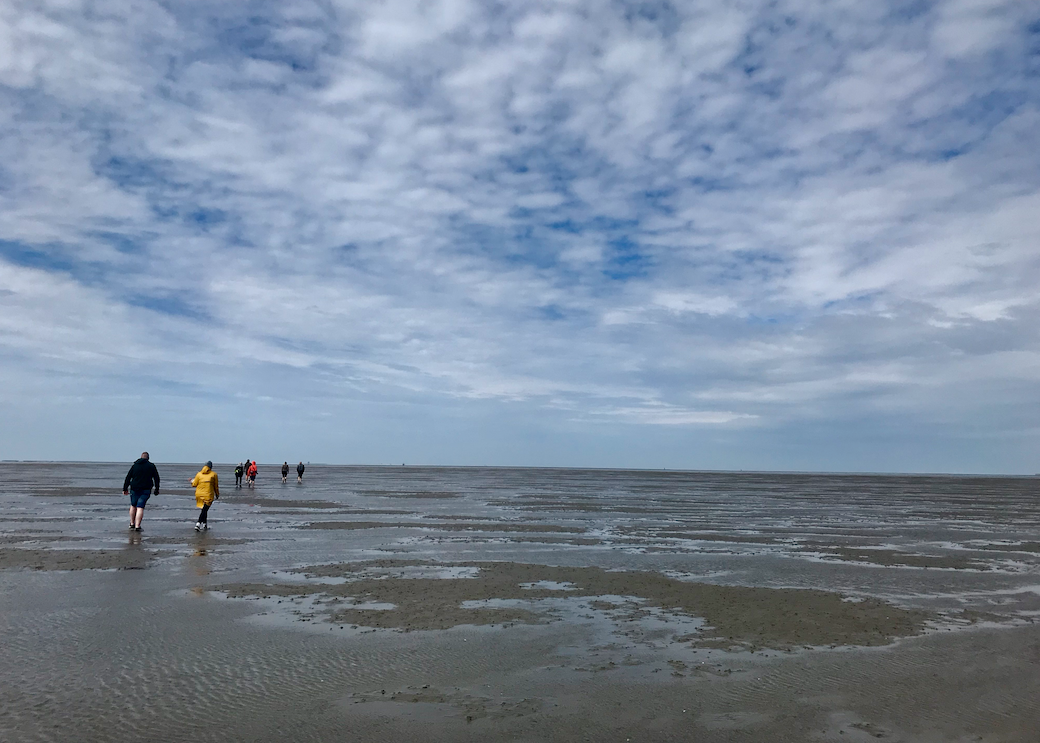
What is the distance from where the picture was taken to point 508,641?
9.64 m

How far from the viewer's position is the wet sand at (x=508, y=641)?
677 cm

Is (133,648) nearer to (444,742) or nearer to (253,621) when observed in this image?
(253,621)

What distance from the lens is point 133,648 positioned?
883 cm

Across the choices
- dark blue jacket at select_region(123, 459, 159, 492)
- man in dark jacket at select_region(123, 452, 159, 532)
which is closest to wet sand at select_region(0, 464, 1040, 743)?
man in dark jacket at select_region(123, 452, 159, 532)

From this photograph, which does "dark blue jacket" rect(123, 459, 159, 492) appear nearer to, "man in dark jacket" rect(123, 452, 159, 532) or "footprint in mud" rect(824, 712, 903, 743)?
"man in dark jacket" rect(123, 452, 159, 532)

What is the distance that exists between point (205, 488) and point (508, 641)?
16.1m

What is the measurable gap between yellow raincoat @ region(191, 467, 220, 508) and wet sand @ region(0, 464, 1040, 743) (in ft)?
5.44

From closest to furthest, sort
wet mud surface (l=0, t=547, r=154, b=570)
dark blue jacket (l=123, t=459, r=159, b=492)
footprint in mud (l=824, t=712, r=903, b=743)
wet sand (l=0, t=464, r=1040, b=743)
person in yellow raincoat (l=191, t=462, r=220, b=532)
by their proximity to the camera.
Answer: footprint in mud (l=824, t=712, r=903, b=743)
wet sand (l=0, t=464, r=1040, b=743)
wet mud surface (l=0, t=547, r=154, b=570)
dark blue jacket (l=123, t=459, r=159, b=492)
person in yellow raincoat (l=191, t=462, r=220, b=532)

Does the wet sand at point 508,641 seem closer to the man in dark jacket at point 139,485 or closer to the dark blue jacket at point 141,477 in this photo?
the man in dark jacket at point 139,485

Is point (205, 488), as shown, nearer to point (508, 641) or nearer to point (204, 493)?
point (204, 493)

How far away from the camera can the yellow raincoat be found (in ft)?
71.9

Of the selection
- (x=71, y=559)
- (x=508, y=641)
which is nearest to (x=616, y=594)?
(x=508, y=641)

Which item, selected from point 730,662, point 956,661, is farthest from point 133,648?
point 956,661

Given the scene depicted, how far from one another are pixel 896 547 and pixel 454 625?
17.1m
